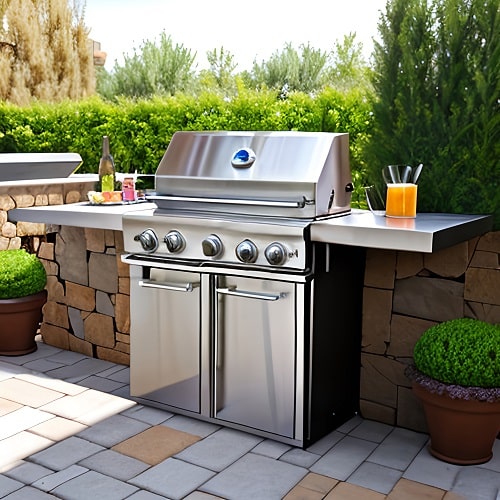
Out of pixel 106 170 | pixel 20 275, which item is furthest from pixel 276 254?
pixel 20 275

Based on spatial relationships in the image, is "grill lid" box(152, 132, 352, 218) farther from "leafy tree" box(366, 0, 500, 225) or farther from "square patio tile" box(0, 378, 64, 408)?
"square patio tile" box(0, 378, 64, 408)

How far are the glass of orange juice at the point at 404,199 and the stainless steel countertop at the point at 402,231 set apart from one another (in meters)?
0.06

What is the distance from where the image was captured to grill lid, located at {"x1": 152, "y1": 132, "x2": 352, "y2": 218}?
3.15 metres

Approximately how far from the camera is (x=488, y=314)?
3.30m

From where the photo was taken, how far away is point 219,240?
329 cm

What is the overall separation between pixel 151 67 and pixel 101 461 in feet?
42.3

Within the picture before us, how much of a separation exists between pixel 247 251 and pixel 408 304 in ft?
2.85

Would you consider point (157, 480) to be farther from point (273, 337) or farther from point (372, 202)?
point (372, 202)

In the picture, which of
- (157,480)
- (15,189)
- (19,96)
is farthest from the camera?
(19,96)

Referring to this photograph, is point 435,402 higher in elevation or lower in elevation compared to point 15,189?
lower

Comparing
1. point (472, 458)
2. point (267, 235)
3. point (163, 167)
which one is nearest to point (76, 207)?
point (163, 167)

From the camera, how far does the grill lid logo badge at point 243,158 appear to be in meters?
3.32

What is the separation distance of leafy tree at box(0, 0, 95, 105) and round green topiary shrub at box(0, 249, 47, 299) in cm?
1028

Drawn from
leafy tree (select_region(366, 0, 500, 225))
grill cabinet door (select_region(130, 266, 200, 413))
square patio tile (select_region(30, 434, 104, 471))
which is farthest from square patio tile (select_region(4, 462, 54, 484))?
leafy tree (select_region(366, 0, 500, 225))
